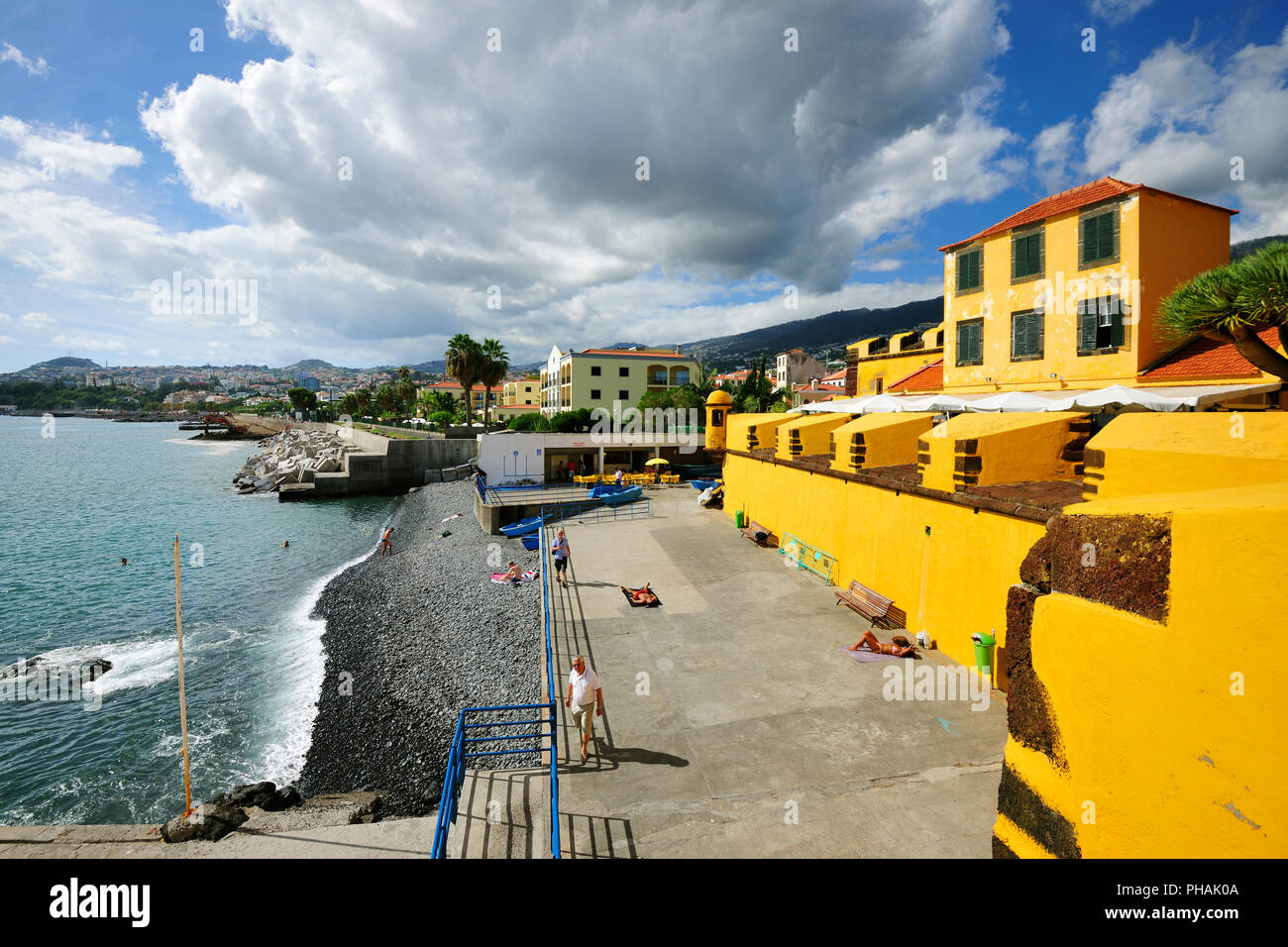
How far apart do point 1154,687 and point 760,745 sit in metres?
5.61

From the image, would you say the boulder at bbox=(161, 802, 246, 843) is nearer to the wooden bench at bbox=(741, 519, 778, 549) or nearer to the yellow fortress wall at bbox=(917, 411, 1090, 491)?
the yellow fortress wall at bbox=(917, 411, 1090, 491)

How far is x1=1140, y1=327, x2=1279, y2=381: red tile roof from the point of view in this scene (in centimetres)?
1157

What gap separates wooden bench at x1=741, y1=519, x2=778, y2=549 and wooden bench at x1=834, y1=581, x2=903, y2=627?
588cm

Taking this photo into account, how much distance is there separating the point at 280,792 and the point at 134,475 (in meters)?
71.9

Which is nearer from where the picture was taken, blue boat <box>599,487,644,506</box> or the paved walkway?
the paved walkway

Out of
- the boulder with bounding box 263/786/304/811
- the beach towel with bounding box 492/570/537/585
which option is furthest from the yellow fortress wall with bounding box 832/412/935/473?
the boulder with bounding box 263/786/304/811

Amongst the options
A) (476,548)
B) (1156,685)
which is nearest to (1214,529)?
(1156,685)

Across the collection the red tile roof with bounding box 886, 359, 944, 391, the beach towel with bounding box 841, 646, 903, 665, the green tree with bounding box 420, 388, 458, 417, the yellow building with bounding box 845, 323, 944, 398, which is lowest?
the beach towel with bounding box 841, 646, 903, 665

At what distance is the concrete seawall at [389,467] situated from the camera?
159 feet

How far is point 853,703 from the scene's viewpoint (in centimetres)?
901

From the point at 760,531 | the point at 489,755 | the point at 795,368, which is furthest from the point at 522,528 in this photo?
the point at 795,368
